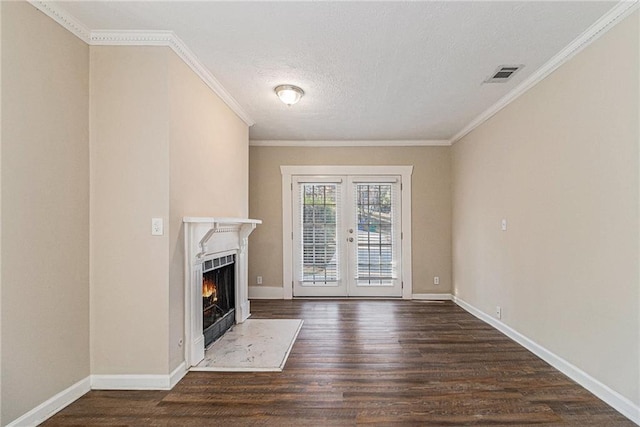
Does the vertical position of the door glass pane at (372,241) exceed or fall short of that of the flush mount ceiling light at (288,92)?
it falls short

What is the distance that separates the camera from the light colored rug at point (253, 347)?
2.97 m

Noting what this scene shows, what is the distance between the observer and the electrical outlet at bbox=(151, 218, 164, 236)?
2.55 metres

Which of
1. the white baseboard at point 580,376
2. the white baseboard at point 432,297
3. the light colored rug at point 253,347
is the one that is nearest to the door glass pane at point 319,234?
the white baseboard at point 432,297

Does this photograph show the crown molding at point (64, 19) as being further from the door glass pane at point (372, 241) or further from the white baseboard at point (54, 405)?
the door glass pane at point (372, 241)

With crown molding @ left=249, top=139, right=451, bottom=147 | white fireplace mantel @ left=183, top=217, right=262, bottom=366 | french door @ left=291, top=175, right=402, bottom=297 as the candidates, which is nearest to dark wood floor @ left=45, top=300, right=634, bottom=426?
white fireplace mantel @ left=183, top=217, right=262, bottom=366

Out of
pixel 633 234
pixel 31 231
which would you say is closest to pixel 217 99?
pixel 31 231

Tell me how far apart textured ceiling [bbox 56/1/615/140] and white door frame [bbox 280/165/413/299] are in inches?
67.0

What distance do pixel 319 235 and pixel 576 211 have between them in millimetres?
3632

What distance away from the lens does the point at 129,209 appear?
256 cm

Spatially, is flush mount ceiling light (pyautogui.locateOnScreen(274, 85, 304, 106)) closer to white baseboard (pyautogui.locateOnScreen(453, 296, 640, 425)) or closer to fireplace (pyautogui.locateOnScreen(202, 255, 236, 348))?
fireplace (pyautogui.locateOnScreen(202, 255, 236, 348))

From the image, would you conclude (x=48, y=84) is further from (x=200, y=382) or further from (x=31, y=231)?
(x=200, y=382)

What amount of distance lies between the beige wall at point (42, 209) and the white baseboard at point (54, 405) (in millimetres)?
33

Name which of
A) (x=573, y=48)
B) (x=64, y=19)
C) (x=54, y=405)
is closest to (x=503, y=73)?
(x=573, y=48)

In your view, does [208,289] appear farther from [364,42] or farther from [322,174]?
[322,174]
